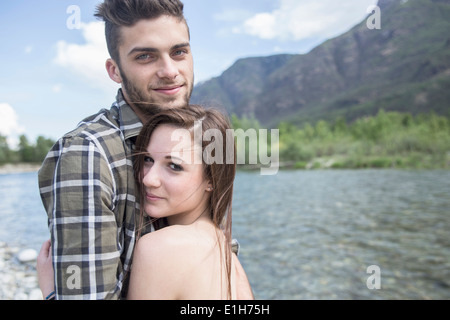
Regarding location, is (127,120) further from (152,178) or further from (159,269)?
(159,269)

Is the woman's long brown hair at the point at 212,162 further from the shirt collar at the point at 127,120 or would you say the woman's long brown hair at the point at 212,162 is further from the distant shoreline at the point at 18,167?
the distant shoreline at the point at 18,167

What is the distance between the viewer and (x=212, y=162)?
58.8 inches

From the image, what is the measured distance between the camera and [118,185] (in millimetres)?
1307

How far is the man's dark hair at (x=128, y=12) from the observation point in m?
1.46

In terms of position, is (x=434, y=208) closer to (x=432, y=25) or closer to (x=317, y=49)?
(x=432, y=25)

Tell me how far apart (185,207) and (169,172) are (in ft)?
0.58

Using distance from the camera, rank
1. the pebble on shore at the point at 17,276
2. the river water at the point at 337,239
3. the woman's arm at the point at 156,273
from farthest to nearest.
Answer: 1. the river water at the point at 337,239
2. the pebble on shore at the point at 17,276
3. the woman's arm at the point at 156,273

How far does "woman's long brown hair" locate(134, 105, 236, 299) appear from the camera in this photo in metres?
1.43

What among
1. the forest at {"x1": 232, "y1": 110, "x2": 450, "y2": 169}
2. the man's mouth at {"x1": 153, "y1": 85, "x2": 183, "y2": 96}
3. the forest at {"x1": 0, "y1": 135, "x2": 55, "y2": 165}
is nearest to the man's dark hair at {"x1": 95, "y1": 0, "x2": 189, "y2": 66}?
the man's mouth at {"x1": 153, "y1": 85, "x2": 183, "y2": 96}

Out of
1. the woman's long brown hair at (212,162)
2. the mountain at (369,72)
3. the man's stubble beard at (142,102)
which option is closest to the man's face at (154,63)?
the man's stubble beard at (142,102)

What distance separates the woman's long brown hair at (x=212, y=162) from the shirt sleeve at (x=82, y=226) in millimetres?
226

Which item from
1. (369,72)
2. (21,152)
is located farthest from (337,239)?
(369,72)
